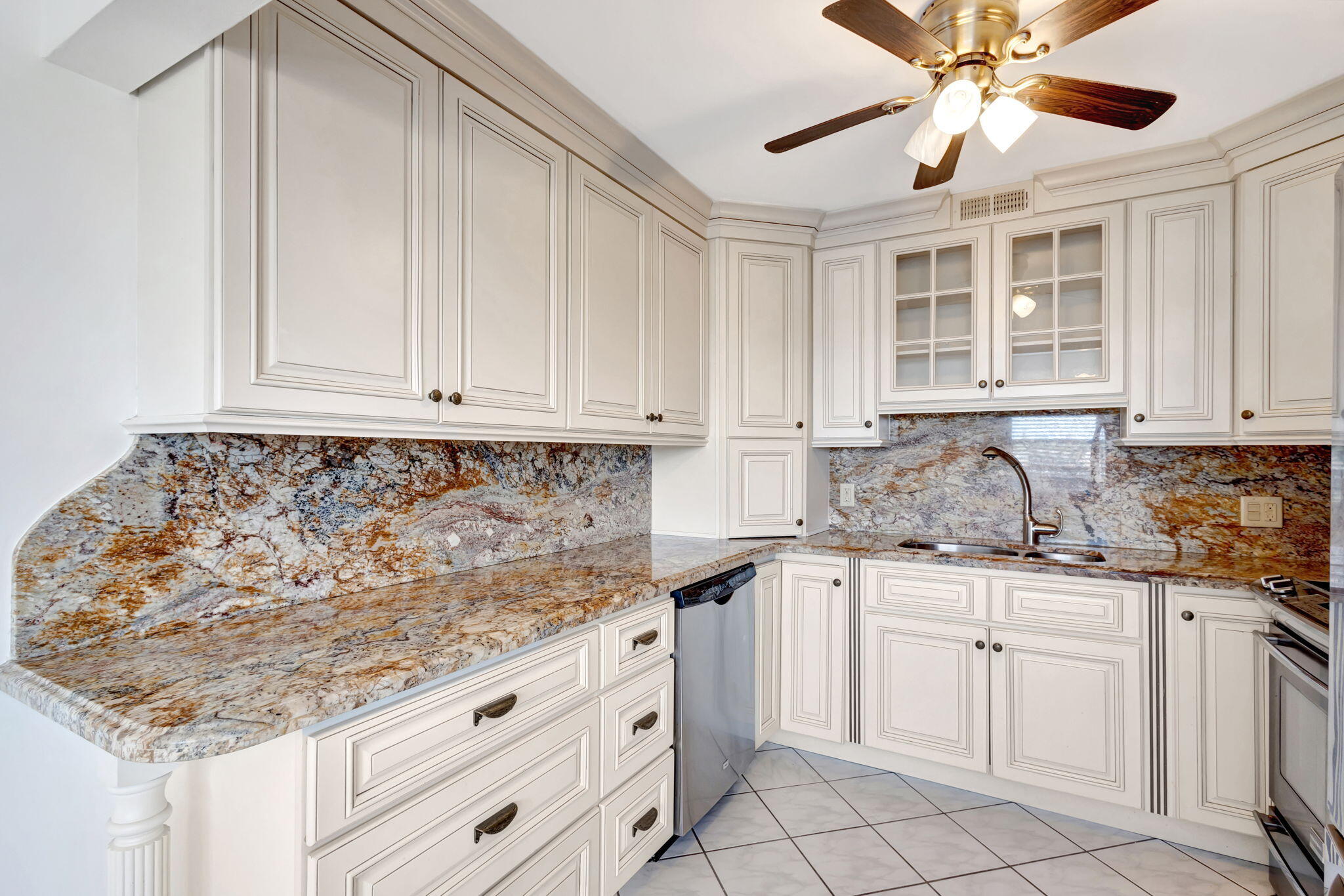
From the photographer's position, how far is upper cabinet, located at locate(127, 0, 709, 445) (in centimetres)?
117

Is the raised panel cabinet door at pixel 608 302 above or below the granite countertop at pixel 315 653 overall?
above

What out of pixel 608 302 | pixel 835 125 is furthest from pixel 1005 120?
pixel 608 302

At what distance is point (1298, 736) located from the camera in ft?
5.46

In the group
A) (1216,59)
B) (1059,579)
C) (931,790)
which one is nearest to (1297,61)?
(1216,59)

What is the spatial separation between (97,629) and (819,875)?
194 centimetres

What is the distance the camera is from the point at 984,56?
149cm

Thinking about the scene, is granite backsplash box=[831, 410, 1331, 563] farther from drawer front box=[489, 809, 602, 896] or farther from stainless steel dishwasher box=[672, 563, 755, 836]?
drawer front box=[489, 809, 602, 896]

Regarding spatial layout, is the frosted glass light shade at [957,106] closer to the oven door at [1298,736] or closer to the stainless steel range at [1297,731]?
the stainless steel range at [1297,731]

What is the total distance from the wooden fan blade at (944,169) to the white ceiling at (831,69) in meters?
0.24

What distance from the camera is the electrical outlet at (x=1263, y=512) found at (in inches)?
92.1

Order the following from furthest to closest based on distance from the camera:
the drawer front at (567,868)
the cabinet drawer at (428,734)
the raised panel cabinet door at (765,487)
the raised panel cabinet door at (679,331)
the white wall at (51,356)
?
the raised panel cabinet door at (765,487), the raised panel cabinet door at (679,331), the drawer front at (567,868), the white wall at (51,356), the cabinet drawer at (428,734)

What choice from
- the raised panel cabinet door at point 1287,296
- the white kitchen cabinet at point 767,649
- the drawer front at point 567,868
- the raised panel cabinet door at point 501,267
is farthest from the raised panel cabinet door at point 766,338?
the drawer front at point 567,868

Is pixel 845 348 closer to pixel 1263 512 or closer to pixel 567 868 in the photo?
pixel 1263 512

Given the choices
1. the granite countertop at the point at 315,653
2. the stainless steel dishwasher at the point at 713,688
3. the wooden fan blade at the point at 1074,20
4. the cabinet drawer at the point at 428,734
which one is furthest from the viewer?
the stainless steel dishwasher at the point at 713,688
